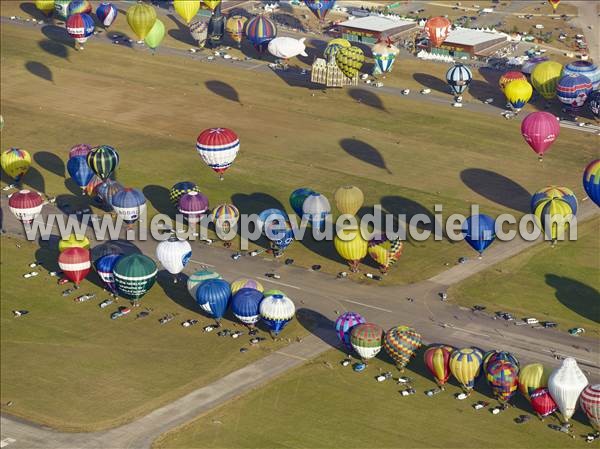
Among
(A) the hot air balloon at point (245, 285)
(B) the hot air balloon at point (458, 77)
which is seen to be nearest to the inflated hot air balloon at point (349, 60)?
(B) the hot air balloon at point (458, 77)

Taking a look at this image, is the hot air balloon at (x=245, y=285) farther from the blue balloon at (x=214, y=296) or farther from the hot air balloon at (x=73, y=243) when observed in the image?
the hot air balloon at (x=73, y=243)

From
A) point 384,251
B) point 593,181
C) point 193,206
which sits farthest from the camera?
point 193,206

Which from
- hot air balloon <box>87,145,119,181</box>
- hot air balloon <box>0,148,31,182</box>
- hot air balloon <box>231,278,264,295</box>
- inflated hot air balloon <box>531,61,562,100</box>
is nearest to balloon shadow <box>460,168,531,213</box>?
inflated hot air balloon <box>531,61,562,100</box>

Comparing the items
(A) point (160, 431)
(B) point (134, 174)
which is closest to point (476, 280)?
(A) point (160, 431)

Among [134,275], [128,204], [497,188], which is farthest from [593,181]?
[134,275]

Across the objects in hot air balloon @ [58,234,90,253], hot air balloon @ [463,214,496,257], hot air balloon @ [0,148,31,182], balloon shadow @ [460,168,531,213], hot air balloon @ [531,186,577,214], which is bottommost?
hot air balloon @ [58,234,90,253]

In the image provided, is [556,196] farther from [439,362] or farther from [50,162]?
[50,162]

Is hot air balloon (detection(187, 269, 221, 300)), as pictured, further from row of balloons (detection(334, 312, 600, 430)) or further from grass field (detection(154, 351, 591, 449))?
grass field (detection(154, 351, 591, 449))
